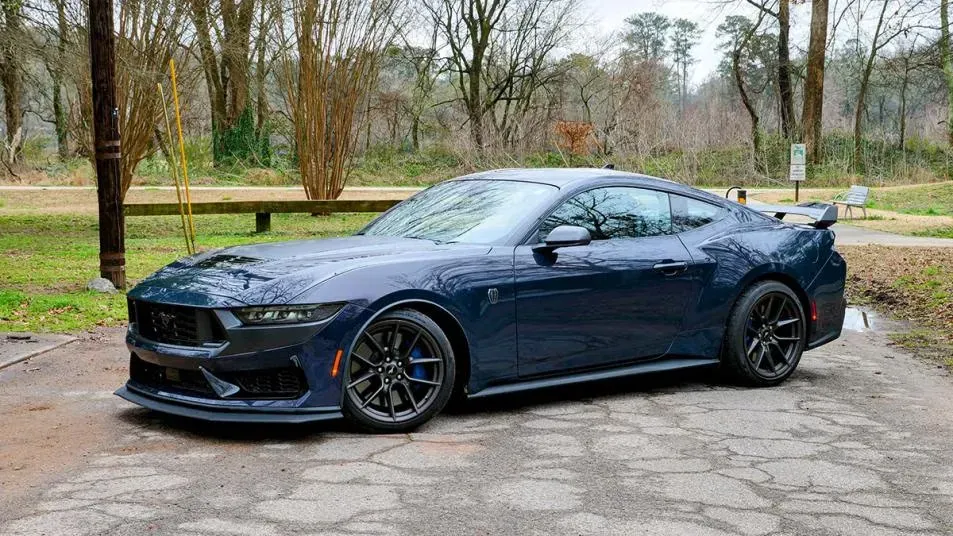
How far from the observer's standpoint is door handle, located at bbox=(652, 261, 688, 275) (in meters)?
6.77

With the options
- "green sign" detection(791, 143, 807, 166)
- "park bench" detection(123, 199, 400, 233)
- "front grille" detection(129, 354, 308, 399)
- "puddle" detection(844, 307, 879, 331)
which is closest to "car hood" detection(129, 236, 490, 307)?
"front grille" detection(129, 354, 308, 399)

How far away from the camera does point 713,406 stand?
6.70 metres

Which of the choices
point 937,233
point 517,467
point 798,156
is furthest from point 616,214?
point 798,156

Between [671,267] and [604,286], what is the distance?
546 mm

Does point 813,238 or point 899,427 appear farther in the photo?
point 813,238

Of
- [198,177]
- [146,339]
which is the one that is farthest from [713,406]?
[198,177]

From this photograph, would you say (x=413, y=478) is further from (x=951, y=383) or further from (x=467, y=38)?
(x=467, y=38)

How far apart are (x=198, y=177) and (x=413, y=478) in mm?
34757

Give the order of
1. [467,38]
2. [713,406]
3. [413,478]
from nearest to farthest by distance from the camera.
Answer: [413,478] → [713,406] → [467,38]

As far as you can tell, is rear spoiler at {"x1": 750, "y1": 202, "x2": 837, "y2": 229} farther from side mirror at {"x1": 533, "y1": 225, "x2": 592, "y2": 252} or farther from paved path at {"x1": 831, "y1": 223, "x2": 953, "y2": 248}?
paved path at {"x1": 831, "y1": 223, "x2": 953, "y2": 248}

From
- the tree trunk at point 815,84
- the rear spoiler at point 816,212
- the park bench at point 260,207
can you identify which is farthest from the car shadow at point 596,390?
the tree trunk at point 815,84

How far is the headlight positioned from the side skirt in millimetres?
1075

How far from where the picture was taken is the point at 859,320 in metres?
10.8

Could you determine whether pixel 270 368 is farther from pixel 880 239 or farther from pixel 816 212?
pixel 880 239
